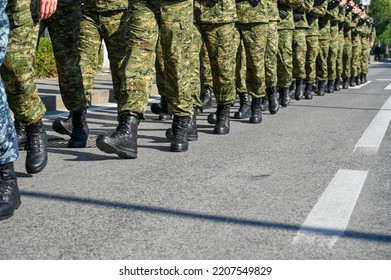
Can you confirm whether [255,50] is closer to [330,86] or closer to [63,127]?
[63,127]

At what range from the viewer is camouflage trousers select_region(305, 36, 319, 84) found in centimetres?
1029

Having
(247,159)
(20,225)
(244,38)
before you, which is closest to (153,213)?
(20,225)

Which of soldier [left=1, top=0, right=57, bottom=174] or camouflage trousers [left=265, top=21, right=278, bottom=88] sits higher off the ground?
soldier [left=1, top=0, right=57, bottom=174]

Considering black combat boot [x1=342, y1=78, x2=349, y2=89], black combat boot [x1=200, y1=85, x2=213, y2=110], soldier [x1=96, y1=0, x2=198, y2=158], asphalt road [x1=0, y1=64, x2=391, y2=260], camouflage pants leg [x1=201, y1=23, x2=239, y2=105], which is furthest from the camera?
black combat boot [x1=342, y1=78, x2=349, y2=89]

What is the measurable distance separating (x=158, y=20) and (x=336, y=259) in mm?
2567

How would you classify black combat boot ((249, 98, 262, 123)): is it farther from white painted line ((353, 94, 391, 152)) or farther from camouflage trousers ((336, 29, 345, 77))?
camouflage trousers ((336, 29, 345, 77))

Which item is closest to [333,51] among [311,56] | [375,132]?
[311,56]

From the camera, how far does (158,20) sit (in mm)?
4656

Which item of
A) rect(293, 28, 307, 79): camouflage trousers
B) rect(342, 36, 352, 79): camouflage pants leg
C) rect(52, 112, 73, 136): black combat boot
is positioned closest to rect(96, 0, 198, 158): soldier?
rect(52, 112, 73, 136): black combat boot

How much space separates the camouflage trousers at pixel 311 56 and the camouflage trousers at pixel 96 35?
5415 mm

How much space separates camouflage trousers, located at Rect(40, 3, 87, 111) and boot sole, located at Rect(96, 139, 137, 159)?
75cm

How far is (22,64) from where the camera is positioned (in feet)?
12.3

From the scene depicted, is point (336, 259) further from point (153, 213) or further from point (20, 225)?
point (20, 225)

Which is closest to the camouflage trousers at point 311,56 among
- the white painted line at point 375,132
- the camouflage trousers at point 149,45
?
the white painted line at point 375,132
